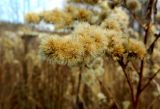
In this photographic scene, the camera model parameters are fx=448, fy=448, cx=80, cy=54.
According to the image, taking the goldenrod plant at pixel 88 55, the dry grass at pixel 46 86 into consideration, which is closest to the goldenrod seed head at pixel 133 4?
the goldenrod plant at pixel 88 55

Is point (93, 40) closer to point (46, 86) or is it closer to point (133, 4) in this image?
point (133, 4)

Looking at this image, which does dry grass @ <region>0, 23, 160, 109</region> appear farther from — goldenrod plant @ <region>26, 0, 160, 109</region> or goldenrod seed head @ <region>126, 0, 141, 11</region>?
goldenrod seed head @ <region>126, 0, 141, 11</region>

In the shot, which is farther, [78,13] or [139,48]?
[78,13]

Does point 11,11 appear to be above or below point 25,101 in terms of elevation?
above

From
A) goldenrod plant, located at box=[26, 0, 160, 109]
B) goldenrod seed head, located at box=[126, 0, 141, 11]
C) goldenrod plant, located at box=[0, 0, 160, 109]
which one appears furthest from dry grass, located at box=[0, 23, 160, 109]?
goldenrod seed head, located at box=[126, 0, 141, 11]

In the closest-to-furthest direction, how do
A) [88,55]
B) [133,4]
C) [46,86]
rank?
[88,55], [133,4], [46,86]

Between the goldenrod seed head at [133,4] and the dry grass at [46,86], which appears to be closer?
the goldenrod seed head at [133,4]

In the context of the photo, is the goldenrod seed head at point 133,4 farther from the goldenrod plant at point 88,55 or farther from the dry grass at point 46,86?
the dry grass at point 46,86

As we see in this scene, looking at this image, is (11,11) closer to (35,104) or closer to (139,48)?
(35,104)

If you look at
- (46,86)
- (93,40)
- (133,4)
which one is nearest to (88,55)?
(93,40)

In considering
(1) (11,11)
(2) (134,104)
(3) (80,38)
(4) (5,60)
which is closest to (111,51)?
(3) (80,38)

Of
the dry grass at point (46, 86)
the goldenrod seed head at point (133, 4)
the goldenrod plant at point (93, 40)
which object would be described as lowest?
the dry grass at point (46, 86)
